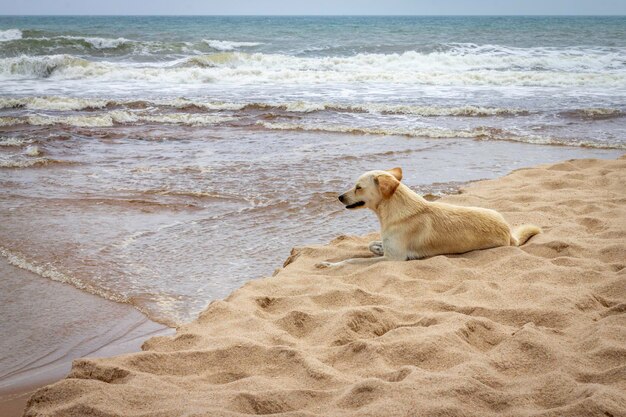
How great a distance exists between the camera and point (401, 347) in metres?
3.67

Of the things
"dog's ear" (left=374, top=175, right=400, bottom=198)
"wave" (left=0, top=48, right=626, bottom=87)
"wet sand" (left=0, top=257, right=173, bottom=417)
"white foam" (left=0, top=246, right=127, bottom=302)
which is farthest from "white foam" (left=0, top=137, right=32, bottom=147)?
"wave" (left=0, top=48, right=626, bottom=87)

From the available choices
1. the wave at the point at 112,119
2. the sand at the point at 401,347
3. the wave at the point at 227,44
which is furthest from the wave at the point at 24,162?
the wave at the point at 227,44

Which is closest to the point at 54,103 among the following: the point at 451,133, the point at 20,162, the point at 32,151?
the point at 32,151

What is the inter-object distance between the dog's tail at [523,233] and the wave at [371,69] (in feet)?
60.1

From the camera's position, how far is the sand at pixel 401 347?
308 centimetres

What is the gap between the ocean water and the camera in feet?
20.5

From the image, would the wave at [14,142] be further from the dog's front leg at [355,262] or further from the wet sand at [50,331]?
the dog's front leg at [355,262]

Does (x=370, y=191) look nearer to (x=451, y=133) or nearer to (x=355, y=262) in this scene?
(x=355, y=262)

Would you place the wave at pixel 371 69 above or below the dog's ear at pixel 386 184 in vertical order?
below

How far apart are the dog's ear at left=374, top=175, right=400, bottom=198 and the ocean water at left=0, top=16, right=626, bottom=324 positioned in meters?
1.29

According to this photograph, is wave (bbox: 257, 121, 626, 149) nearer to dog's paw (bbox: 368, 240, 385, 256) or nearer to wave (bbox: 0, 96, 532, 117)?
wave (bbox: 0, 96, 532, 117)

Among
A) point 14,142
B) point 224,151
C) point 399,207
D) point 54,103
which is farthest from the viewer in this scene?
point 54,103

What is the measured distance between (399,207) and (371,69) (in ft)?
81.9

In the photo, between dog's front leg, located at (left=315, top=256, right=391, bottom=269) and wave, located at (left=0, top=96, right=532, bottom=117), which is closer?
dog's front leg, located at (left=315, top=256, right=391, bottom=269)
